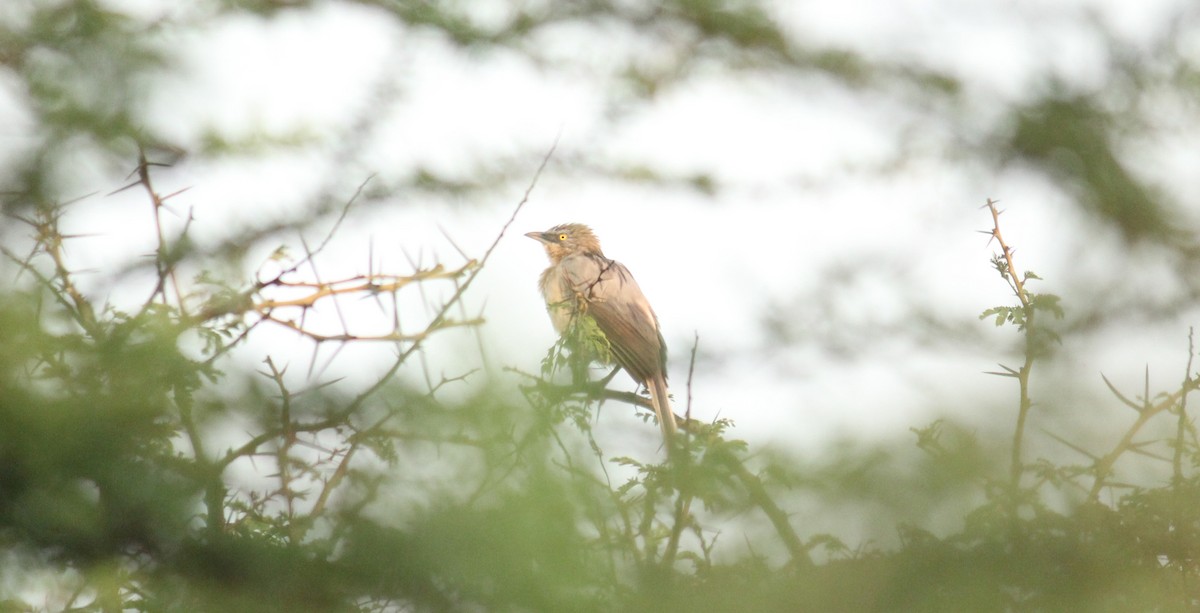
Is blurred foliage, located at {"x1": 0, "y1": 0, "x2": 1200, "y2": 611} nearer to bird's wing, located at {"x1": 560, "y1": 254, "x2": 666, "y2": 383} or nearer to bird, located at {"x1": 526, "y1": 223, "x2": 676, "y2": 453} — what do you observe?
bird, located at {"x1": 526, "y1": 223, "x2": 676, "y2": 453}

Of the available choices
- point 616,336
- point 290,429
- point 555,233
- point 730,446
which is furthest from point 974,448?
point 555,233

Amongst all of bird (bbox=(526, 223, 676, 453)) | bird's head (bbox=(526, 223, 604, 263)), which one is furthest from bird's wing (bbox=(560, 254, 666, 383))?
bird's head (bbox=(526, 223, 604, 263))

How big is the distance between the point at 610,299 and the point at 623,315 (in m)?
0.17

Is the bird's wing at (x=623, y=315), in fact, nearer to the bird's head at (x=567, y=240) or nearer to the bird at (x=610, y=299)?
the bird at (x=610, y=299)

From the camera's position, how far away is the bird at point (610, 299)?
22.3 feet

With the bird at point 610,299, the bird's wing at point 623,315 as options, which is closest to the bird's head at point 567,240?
the bird at point 610,299

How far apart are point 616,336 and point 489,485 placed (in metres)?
6.12

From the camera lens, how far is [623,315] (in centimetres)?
750

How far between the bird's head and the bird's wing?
0.50 metres

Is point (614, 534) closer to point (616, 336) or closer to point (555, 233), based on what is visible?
point (616, 336)

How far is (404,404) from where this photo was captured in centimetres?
119

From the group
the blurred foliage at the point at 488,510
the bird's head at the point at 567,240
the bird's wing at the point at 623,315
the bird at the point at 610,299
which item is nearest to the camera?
the blurred foliage at the point at 488,510

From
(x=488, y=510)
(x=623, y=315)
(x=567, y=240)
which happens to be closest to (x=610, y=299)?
(x=623, y=315)

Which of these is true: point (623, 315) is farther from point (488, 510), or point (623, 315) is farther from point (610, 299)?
point (488, 510)
